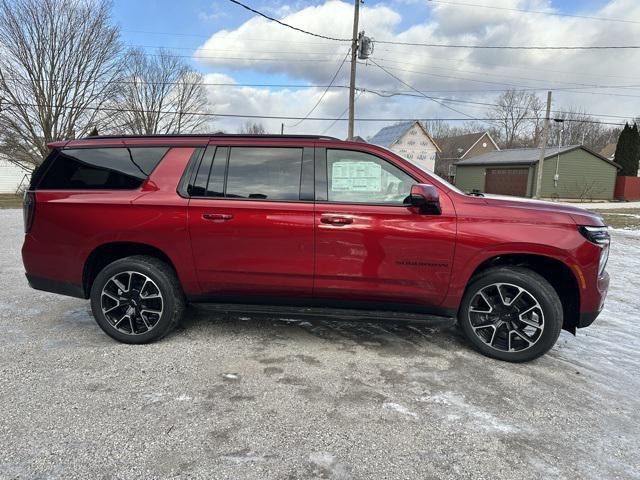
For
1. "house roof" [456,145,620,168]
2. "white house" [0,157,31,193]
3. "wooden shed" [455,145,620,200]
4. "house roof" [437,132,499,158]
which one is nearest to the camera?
"white house" [0,157,31,193]

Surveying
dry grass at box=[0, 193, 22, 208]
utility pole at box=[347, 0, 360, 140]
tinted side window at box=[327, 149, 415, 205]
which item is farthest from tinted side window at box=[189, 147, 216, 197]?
dry grass at box=[0, 193, 22, 208]

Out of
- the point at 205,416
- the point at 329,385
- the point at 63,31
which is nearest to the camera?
the point at 205,416

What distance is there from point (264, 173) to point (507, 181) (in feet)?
116

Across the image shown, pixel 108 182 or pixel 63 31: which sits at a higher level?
pixel 63 31

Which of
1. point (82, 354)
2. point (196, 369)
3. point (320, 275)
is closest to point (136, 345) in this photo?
point (82, 354)

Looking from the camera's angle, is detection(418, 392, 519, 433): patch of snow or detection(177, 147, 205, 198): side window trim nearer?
detection(418, 392, 519, 433): patch of snow

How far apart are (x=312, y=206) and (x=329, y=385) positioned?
1421 millimetres

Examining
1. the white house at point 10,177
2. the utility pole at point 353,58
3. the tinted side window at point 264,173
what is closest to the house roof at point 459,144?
the utility pole at point 353,58

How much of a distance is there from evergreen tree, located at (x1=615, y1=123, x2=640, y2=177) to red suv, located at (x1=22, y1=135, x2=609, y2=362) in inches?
1581

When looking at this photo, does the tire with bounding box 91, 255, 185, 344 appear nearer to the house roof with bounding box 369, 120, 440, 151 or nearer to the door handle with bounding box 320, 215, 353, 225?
the door handle with bounding box 320, 215, 353, 225

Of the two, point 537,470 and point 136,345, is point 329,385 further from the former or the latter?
point 136,345

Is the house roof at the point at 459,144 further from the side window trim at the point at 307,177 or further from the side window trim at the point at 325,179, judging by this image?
the side window trim at the point at 307,177

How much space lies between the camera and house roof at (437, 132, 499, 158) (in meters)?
55.2

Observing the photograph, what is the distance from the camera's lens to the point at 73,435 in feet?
8.23
